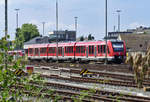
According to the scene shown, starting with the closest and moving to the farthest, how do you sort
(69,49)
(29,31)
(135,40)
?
(69,49) → (135,40) → (29,31)

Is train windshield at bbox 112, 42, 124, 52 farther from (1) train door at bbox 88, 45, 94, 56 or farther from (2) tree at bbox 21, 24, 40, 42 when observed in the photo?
(2) tree at bbox 21, 24, 40, 42

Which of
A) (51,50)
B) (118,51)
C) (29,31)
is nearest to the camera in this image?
(118,51)

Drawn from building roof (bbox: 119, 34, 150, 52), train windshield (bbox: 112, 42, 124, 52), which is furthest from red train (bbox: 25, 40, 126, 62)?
building roof (bbox: 119, 34, 150, 52)

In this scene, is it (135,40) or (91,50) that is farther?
(135,40)

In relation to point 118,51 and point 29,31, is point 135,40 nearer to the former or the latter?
point 118,51

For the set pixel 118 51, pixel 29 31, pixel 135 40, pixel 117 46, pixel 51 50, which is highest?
pixel 29 31

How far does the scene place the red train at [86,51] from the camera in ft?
118

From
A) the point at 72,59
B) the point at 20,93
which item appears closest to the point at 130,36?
the point at 72,59

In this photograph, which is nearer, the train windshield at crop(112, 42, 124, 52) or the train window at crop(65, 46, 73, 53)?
the train windshield at crop(112, 42, 124, 52)

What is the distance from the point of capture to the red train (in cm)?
3593

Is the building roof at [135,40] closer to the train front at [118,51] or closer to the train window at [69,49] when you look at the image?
the train window at [69,49]

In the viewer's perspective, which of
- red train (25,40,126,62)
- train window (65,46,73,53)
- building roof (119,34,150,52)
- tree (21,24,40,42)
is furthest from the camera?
tree (21,24,40,42)

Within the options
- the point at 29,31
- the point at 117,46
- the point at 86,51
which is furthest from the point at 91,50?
the point at 29,31

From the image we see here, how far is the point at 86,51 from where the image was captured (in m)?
38.6
